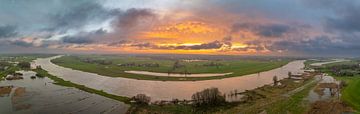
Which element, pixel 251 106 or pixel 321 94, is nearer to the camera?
pixel 251 106

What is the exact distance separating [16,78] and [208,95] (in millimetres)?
A: 59173

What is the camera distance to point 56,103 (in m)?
43.1

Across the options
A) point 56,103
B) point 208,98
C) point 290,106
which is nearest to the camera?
point 290,106

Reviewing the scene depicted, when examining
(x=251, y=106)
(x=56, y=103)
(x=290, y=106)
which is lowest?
(x=290, y=106)

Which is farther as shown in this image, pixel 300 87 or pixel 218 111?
pixel 300 87

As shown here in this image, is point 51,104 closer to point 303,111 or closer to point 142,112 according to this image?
point 142,112

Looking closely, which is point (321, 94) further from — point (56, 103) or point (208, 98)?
point (56, 103)

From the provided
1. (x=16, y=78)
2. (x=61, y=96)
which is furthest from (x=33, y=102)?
(x=16, y=78)

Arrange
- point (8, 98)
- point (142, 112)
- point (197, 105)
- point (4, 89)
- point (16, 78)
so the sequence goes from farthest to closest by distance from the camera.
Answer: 1. point (16, 78)
2. point (4, 89)
3. point (8, 98)
4. point (197, 105)
5. point (142, 112)

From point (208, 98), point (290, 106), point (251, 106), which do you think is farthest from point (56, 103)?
point (290, 106)

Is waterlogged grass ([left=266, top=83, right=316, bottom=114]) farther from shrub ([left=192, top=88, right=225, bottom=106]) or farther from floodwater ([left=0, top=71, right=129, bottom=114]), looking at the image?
floodwater ([left=0, top=71, right=129, bottom=114])

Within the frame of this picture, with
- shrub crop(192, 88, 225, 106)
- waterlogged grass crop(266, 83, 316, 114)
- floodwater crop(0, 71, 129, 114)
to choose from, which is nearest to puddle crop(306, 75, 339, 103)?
waterlogged grass crop(266, 83, 316, 114)

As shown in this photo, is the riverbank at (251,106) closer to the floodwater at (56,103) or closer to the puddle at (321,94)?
the puddle at (321,94)

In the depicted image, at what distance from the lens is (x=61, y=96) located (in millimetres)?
49188
